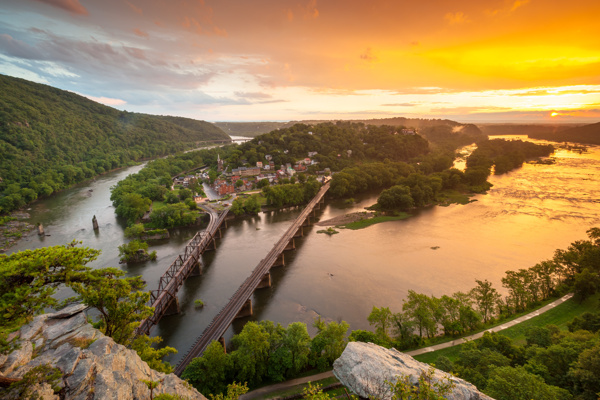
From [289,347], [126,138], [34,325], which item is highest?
[126,138]

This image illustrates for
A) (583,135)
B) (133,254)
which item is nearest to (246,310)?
(133,254)

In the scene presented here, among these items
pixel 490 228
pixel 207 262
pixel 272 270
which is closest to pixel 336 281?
pixel 272 270

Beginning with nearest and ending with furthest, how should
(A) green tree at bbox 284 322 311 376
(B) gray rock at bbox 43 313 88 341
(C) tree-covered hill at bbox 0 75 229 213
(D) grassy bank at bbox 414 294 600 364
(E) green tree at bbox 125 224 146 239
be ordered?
(B) gray rock at bbox 43 313 88 341 → (A) green tree at bbox 284 322 311 376 → (D) grassy bank at bbox 414 294 600 364 → (E) green tree at bbox 125 224 146 239 → (C) tree-covered hill at bbox 0 75 229 213

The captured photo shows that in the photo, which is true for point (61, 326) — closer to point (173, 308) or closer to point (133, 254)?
point (173, 308)

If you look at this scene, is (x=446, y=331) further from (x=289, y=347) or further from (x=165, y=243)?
(x=165, y=243)

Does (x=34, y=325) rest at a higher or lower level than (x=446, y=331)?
higher

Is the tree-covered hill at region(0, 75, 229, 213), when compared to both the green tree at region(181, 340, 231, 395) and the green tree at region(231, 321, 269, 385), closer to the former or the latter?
the green tree at region(181, 340, 231, 395)

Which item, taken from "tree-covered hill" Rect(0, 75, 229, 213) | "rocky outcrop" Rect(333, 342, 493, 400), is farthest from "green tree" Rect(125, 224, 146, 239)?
"rocky outcrop" Rect(333, 342, 493, 400)

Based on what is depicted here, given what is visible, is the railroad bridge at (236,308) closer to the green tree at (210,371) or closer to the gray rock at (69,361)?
the green tree at (210,371)
